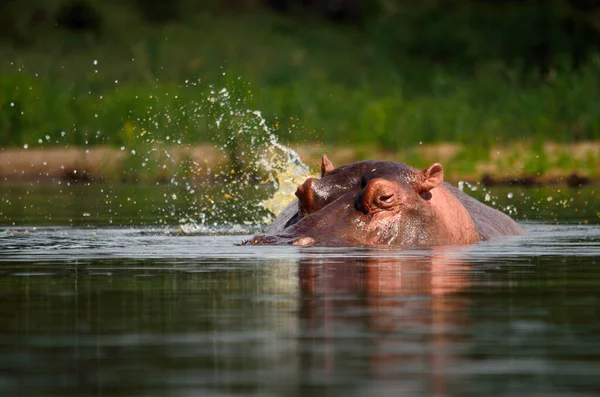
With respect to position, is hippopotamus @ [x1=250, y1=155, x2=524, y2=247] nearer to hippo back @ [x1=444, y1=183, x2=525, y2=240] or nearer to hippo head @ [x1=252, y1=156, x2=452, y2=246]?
hippo head @ [x1=252, y1=156, x2=452, y2=246]

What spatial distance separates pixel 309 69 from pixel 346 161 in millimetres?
9253

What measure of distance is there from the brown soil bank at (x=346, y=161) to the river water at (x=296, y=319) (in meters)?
11.3

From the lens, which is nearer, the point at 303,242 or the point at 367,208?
the point at 303,242

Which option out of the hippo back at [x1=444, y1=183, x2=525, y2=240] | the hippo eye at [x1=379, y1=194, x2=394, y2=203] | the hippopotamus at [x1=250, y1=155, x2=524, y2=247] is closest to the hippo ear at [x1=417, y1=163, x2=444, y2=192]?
the hippopotamus at [x1=250, y1=155, x2=524, y2=247]

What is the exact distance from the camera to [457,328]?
6.95 m

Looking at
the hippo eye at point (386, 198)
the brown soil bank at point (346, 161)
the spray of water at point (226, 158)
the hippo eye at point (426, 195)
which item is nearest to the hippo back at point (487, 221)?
the hippo eye at point (426, 195)

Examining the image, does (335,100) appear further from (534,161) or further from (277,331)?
(277,331)

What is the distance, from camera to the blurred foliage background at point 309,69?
83.8 ft

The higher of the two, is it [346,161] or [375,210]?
[346,161]

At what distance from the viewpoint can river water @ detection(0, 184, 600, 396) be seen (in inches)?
224

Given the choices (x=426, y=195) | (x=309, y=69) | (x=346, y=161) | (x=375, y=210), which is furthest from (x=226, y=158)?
(x=375, y=210)

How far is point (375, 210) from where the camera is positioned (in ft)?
37.1

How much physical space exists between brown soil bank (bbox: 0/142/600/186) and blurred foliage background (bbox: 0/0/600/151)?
0.27 m

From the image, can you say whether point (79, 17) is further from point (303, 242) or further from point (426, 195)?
point (303, 242)
